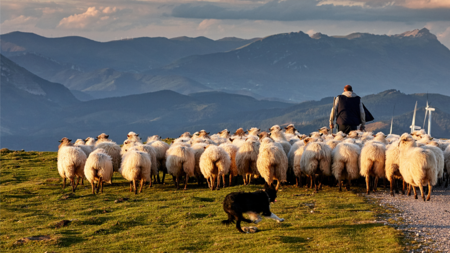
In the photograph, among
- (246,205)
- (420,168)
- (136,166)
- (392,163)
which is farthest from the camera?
(136,166)

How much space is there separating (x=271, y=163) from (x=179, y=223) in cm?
506

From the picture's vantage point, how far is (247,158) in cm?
1875

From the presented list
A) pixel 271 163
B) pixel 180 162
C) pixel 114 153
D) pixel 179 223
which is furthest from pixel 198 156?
pixel 179 223

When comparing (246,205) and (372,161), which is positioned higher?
(372,161)

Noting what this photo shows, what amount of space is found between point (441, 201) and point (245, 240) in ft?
25.3

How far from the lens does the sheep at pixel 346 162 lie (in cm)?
1728

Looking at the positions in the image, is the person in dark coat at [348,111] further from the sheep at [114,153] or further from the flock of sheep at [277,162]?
the sheep at [114,153]

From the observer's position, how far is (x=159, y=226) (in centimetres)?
1341

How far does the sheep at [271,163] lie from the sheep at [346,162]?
188 cm

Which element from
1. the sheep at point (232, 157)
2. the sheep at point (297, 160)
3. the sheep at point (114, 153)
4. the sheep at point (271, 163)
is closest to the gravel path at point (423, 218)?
the sheep at point (297, 160)

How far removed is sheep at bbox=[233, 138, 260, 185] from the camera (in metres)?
18.8

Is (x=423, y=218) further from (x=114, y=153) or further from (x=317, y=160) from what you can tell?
(x=114, y=153)

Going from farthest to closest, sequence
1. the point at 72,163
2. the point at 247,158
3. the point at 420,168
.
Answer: the point at 72,163 < the point at 247,158 < the point at 420,168

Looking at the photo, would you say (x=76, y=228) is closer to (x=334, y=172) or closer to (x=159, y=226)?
(x=159, y=226)
